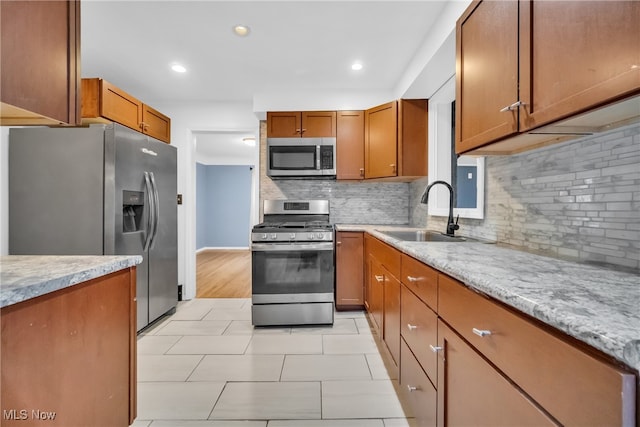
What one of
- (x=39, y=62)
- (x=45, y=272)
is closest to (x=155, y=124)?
(x=39, y=62)

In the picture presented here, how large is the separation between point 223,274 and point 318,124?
3060 millimetres

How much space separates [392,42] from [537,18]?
Answer: 1.51 meters

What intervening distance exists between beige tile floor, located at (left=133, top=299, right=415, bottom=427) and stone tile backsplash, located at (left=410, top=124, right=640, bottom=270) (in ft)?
3.74

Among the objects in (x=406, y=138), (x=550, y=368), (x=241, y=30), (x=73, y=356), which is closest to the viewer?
(x=550, y=368)

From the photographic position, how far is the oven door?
8.63 feet

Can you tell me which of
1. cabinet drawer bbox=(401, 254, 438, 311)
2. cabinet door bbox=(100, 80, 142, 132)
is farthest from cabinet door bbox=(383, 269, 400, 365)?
cabinet door bbox=(100, 80, 142, 132)

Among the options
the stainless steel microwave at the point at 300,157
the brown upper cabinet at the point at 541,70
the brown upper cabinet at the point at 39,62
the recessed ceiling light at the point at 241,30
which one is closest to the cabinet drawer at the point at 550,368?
the brown upper cabinet at the point at 541,70

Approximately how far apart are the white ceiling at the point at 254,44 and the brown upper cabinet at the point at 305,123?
0.27 metres

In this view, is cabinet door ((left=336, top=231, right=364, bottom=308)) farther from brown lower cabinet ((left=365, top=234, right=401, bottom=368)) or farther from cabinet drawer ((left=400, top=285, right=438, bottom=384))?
cabinet drawer ((left=400, top=285, right=438, bottom=384))

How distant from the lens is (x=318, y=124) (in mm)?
3201

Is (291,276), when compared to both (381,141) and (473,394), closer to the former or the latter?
(381,141)

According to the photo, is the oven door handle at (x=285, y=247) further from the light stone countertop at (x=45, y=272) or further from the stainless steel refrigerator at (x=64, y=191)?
the light stone countertop at (x=45, y=272)

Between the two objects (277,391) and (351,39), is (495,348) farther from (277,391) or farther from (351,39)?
(351,39)

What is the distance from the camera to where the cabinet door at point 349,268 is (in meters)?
2.94
